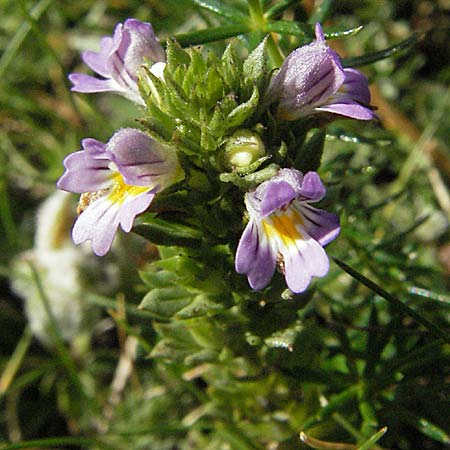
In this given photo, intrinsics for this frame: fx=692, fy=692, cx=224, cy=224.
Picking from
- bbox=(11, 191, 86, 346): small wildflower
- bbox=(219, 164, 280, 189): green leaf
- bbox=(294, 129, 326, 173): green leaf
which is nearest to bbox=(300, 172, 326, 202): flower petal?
bbox=(219, 164, 280, 189): green leaf

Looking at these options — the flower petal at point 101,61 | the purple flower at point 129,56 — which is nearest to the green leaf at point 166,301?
the purple flower at point 129,56

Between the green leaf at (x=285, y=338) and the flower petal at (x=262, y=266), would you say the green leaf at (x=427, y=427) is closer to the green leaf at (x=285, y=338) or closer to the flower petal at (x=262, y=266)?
the green leaf at (x=285, y=338)

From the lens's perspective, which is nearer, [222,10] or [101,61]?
[101,61]

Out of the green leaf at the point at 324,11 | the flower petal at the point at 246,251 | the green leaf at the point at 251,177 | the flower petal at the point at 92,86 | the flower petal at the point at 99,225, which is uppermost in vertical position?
the flower petal at the point at 92,86

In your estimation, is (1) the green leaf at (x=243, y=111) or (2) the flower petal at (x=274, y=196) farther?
(1) the green leaf at (x=243, y=111)

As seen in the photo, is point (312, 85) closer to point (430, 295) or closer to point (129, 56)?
point (129, 56)

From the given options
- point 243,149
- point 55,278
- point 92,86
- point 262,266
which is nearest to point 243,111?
point 243,149

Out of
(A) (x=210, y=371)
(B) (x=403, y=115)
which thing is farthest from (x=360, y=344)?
(B) (x=403, y=115)

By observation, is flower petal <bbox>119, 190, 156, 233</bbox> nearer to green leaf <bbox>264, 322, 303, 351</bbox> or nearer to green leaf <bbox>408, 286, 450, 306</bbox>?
green leaf <bbox>264, 322, 303, 351</bbox>
